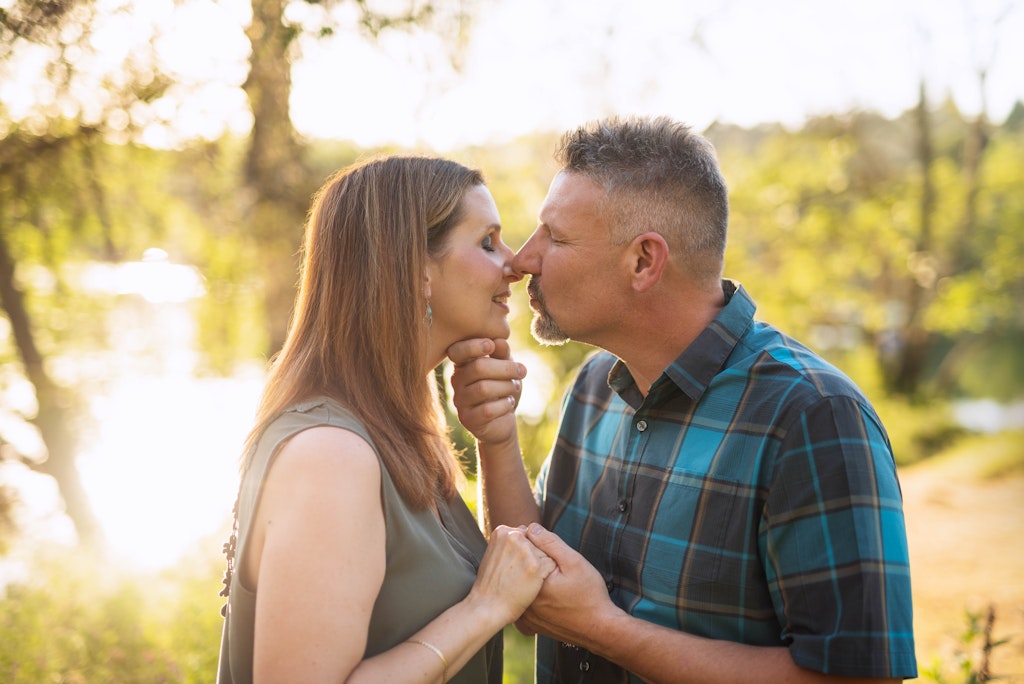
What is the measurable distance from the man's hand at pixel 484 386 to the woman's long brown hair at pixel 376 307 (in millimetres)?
214

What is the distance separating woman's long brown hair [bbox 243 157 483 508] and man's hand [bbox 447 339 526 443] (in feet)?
0.70

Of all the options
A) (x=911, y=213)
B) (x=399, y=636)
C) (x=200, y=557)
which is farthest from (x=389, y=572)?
(x=911, y=213)

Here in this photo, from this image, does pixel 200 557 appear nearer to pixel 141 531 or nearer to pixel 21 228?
pixel 141 531

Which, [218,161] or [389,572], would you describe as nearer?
[389,572]

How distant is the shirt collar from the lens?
2383 millimetres

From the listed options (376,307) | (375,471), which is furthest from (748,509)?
(376,307)

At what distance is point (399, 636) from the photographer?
2062 millimetres

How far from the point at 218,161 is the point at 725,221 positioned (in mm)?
5818

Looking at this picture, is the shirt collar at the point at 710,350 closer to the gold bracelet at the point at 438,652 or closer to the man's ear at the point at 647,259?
the man's ear at the point at 647,259

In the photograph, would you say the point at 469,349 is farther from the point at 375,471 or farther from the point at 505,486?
the point at 375,471

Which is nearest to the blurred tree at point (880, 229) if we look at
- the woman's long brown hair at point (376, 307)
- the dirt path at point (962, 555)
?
the dirt path at point (962, 555)

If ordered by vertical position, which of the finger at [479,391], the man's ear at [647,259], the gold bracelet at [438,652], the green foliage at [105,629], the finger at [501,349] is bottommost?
the green foliage at [105,629]

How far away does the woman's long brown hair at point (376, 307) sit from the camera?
7.19 ft

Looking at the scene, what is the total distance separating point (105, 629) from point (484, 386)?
336cm
